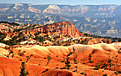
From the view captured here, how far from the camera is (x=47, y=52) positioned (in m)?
105

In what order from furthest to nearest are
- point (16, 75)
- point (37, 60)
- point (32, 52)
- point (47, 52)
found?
point (47, 52) → point (32, 52) → point (37, 60) → point (16, 75)

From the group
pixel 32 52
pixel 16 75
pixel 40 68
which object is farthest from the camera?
pixel 32 52

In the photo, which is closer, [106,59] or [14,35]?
[106,59]

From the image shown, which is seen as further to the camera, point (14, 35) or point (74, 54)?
point (14, 35)

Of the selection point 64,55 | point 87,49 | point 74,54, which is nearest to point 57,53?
point 64,55

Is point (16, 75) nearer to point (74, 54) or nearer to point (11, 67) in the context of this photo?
point (11, 67)

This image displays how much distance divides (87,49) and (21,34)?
10756 centimetres

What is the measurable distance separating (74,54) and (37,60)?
32400mm

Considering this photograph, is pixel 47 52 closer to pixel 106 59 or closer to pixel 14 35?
pixel 106 59

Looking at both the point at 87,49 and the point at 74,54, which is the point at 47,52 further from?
the point at 87,49

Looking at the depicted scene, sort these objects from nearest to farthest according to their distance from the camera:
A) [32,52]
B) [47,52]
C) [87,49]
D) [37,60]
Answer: [37,60] → [32,52] → [47,52] → [87,49]

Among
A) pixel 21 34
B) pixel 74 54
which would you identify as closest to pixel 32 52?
pixel 74 54

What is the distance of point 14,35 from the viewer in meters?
192

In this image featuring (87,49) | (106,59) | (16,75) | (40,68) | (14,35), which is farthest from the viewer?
(14,35)
